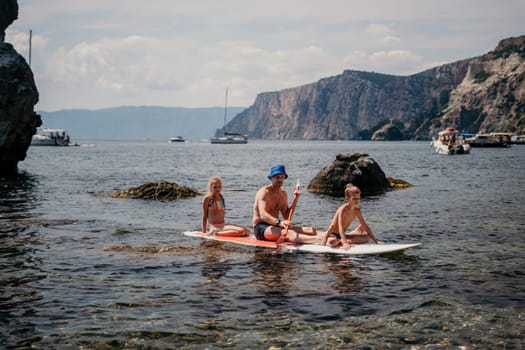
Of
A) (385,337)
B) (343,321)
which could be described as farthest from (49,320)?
(385,337)

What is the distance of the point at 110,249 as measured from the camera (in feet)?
44.5

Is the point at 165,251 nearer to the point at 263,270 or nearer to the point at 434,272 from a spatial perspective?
the point at 263,270

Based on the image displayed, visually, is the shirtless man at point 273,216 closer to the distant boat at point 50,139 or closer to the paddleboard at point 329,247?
the paddleboard at point 329,247

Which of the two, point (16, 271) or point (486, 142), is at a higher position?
point (486, 142)

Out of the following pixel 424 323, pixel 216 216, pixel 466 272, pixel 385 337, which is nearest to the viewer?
pixel 385 337

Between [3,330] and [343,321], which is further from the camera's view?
[343,321]

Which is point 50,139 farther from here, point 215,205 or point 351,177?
point 215,205

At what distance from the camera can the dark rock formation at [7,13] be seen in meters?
40.4

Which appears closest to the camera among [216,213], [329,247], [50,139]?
[329,247]

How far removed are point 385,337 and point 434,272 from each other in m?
4.18

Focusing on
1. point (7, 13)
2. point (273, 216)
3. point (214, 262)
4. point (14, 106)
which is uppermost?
point (7, 13)

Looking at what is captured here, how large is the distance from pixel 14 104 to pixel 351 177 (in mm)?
23610

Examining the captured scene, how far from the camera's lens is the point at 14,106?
3575 cm

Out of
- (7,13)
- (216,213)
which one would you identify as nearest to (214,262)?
(216,213)
